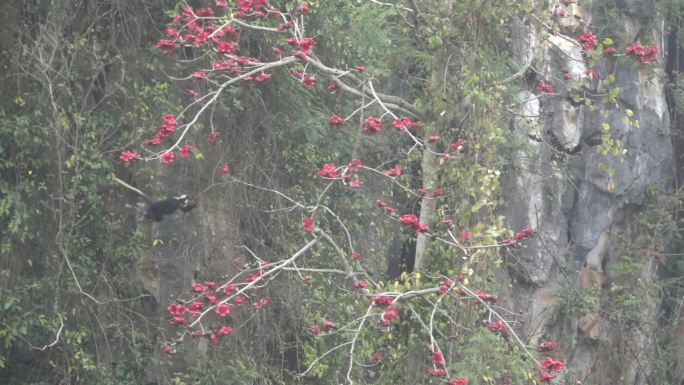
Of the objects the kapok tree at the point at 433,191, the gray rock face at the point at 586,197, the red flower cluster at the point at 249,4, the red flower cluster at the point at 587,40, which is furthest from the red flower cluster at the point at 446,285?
the gray rock face at the point at 586,197

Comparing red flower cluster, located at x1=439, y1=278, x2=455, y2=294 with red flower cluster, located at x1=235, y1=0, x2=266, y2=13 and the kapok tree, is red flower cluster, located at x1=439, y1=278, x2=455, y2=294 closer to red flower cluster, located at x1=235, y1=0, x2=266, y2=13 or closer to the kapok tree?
the kapok tree

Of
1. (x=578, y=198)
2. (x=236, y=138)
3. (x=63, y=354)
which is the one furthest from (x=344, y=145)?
(x=578, y=198)

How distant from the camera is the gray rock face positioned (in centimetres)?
1241

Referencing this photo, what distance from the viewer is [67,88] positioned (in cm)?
769

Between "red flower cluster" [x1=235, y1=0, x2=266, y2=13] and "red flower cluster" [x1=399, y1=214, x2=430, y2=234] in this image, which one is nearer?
"red flower cluster" [x1=399, y1=214, x2=430, y2=234]

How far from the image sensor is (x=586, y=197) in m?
13.1

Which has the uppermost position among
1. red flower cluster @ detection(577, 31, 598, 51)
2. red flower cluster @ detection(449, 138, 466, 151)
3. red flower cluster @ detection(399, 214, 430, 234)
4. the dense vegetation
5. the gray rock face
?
red flower cluster @ detection(577, 31, 598, 51)


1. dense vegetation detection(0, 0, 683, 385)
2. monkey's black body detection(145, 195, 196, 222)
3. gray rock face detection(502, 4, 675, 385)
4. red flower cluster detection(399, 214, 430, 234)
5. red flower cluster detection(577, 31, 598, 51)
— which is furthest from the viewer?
gray rock face detection(502, 4, 675, 385)

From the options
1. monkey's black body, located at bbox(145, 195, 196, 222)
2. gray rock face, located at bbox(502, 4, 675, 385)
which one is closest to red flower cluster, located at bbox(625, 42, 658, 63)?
monkey's black body, located at bbox(145, 195, 196, 222)

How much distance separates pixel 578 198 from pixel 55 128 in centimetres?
720

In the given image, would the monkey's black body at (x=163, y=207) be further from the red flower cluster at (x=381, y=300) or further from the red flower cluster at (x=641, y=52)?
the red flower cluster at (x=641, y=52)

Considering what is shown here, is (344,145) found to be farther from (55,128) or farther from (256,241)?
(55,128)

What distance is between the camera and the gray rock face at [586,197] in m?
12.4

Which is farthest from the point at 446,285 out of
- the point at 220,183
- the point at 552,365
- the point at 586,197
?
the point at 586,197
